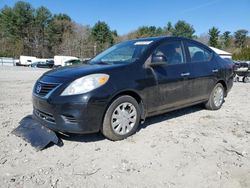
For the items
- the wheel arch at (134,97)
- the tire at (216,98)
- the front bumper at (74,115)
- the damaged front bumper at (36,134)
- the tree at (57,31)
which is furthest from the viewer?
the tree at (57,31)

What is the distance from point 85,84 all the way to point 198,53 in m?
2.82

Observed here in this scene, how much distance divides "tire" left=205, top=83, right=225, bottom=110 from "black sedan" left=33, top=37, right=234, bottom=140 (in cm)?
46

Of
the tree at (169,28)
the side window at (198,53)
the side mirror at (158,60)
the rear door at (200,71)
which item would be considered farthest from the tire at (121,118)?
the tree at (169,28)

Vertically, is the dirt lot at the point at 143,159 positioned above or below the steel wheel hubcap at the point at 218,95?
below

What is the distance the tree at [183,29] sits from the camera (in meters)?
78.1

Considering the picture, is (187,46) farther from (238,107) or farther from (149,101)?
(238,107)

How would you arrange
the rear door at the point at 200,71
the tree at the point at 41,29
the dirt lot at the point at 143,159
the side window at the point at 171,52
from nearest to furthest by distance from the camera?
the dirt lot at the point at 143,159
the side window at the point at 171,52
the rear door at the point at 200,71
the tree at the point at 41,29

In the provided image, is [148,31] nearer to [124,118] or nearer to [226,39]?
[226,39]

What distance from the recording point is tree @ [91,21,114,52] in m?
68.2

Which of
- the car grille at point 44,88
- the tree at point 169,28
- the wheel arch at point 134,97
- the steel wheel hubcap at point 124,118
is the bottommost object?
the steel wheel hubcap at point 124,118

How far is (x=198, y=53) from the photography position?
5.38m

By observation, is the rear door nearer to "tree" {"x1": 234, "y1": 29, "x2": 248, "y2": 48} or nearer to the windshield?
→ the windshield

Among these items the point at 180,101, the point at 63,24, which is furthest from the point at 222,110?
the point at 63,24

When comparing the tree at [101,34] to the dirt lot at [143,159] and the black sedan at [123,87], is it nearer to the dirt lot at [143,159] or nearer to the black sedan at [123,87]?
the black sedan at [123,87]
